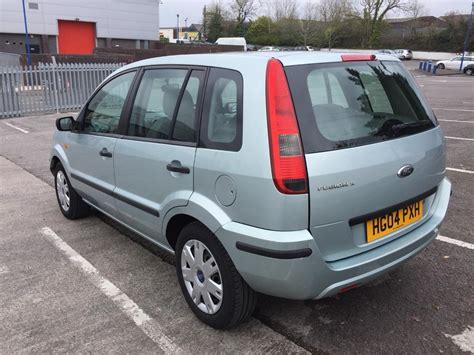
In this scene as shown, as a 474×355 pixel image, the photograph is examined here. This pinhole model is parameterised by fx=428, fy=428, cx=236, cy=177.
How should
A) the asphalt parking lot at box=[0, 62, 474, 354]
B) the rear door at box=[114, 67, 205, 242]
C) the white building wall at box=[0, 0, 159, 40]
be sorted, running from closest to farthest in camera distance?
the asphalt parking lot at box=[0, 62, 474, 354]
the rear door at box=[114, 67, 205, 242]
the white building wall at box=[0, 0, 159, 40]

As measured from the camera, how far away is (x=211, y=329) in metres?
2.79

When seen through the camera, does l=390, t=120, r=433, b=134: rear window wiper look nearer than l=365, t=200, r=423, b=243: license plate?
No

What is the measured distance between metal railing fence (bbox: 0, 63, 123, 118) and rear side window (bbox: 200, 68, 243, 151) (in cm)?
1165

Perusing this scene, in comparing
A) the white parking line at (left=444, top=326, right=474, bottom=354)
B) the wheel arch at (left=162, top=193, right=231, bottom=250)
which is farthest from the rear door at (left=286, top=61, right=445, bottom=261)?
the white parking line at (left=444, top=326, right=474, bottom=354)

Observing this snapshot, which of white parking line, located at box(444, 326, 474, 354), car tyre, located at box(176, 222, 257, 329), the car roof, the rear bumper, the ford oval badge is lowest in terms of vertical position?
white parking line, located at box(444, 326, 474, 354)

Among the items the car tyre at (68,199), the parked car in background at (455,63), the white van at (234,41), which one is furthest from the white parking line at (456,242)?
the parked car in background at (455,63)

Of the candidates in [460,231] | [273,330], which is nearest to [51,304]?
[273,330]

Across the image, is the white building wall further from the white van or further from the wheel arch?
the wheel arch

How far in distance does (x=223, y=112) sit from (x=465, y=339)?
2.03m

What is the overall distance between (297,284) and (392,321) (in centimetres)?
94

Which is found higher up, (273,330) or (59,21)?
(59,21)

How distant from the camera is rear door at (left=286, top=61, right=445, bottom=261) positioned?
2.29m

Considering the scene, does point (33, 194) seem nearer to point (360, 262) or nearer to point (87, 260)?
point (87, 260)

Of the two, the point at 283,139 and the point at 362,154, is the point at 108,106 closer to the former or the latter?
the point at 283,139
